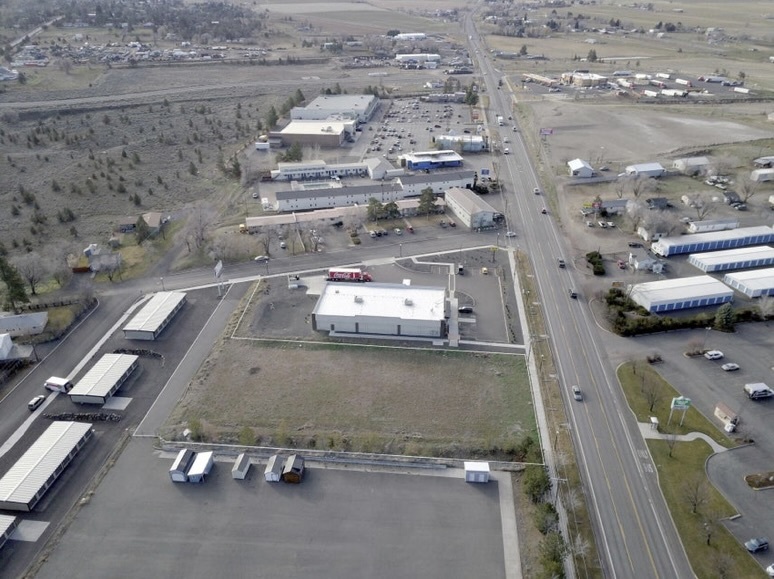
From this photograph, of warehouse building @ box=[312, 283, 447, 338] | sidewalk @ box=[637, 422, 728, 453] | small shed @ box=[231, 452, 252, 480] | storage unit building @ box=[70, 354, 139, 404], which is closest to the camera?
small shed @ box=[231, 452, 252, 480]

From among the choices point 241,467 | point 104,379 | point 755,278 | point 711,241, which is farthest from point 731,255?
point 104,379

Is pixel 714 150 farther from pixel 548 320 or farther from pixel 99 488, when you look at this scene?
pixel 99 488

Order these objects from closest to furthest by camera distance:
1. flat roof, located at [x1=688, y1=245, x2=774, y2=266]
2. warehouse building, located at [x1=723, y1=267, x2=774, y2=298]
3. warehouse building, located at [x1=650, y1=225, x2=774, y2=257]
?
1. warehouse building, located at [x1=723, y1=267, x2=774, y2=298]
2. flat roof, located at [x1=688, y1=245, x2=774, y2=266]
3. warehouse building, located at [x1=650, y1=225, x2=774, y2=257]

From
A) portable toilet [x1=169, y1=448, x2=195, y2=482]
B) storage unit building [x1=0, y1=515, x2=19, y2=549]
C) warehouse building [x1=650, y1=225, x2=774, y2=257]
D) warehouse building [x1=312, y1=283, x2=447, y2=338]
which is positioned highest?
warehouse building [x1=650, y1=225, x2=774, y2=257]

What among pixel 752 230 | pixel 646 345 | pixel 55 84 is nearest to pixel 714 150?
pixel 752 230

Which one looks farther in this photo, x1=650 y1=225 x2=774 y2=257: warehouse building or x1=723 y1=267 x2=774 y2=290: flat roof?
x1=650 y1=225 x2=774 y2=257: warehouse building

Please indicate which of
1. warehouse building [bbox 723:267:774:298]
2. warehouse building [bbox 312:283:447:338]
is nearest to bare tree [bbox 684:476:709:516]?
warehouse building [bbox 312:283:447:338]

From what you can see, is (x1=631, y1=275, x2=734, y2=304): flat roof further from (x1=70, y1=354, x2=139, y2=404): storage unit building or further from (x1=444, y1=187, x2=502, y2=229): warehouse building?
(x1=70, y1=354, x2=139, y2=404): storage unit building
